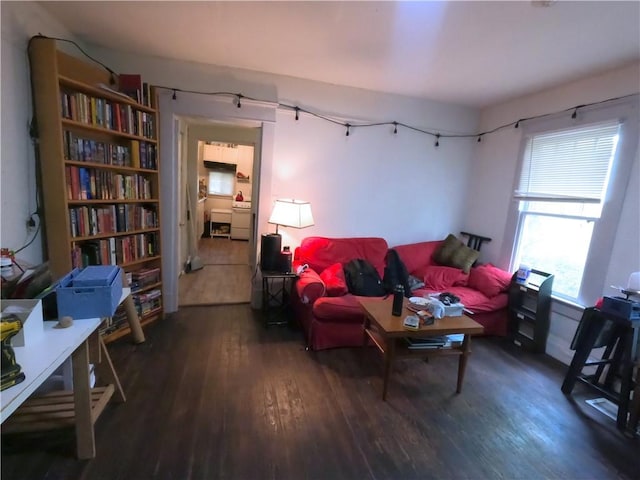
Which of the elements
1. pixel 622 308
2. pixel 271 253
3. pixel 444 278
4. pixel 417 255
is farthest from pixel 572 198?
pixel 271 253

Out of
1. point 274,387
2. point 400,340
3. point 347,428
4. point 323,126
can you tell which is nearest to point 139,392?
point 274,387

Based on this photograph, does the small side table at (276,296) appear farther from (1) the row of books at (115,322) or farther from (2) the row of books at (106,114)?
(2) the row of books at (106,114)

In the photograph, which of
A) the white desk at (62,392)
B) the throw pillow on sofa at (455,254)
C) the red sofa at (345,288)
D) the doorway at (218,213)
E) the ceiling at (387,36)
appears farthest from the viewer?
the doorway at (218,213)

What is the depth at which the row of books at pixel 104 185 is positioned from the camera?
7.01ft

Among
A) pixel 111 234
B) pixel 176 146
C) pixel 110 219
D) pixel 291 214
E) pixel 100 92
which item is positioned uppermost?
pixel 100 92

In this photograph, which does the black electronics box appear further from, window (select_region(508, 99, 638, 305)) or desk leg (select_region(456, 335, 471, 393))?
desk leg (select_region(456, 335, 471, 393))

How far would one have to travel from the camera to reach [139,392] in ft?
6.32

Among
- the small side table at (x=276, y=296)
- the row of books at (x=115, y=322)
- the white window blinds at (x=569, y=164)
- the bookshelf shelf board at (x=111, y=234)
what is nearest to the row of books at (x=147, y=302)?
the row of books at (x=115, y=322)

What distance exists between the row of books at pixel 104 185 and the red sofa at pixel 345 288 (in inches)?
62.3

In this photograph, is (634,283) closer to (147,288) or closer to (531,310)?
(531,310)

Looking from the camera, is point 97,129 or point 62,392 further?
point 97,129

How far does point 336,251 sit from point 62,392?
235 centimetres

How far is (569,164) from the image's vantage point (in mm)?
2770

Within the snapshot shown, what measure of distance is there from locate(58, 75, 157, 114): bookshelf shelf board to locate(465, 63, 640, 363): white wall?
143 inches
